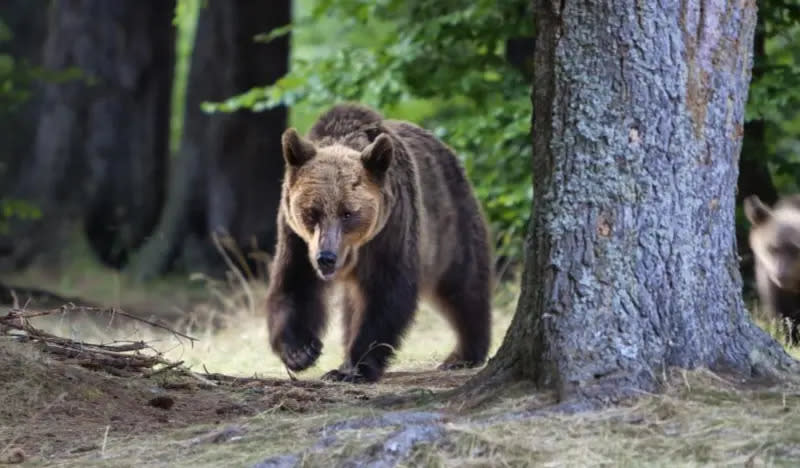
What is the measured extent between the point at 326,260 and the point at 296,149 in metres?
0.77

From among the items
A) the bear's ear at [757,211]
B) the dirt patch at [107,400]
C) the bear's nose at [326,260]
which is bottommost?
the dirt patch at [107,400]

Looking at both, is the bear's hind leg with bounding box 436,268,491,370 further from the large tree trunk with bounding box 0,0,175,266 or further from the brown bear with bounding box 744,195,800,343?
the large tree trunk with bounding box 0,0,175,266

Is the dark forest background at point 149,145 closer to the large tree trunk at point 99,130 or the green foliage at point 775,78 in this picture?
the large tree trunk at point 99,130

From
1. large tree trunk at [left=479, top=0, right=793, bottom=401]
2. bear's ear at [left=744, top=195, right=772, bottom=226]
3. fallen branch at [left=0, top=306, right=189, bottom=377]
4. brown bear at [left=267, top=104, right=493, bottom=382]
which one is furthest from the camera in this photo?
bear's ear at [left=744, top=195, right=772, bottom=226]

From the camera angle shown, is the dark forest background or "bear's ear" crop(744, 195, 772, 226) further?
the dark forest background

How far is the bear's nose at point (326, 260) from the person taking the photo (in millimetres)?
7547

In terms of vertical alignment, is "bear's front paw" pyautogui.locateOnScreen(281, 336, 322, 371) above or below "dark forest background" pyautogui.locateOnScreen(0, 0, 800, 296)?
below

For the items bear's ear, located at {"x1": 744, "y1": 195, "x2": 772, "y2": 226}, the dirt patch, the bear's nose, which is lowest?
the dirt patch

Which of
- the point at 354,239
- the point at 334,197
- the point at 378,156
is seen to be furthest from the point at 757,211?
the point at 334,197

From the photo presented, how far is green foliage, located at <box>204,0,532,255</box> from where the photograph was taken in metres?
10.6

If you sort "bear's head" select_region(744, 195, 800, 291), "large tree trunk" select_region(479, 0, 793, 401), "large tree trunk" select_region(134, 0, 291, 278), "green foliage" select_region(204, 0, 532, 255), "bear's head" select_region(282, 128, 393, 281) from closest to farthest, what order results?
1. "large tree trunk" select_region(479, 0, 793, 401)
2. "bear's head" select_region(282, 128, 393, 281)
3. "bear's head" select_region(744, 195, 800, 291)
4. "green foliage" select_region(204, 0, 532, 255)
5. "large tree trunk" select_region(134, 0, 291, 278)

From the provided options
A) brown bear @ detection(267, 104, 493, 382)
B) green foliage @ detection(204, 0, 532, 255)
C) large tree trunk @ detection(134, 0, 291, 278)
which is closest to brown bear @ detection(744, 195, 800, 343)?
green foliage @ detection(204, 0, 532, 255)

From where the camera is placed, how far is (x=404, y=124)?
943 cm

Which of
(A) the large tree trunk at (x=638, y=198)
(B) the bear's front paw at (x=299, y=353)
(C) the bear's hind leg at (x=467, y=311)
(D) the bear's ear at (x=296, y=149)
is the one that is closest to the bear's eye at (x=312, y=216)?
(D) the bear's ear at (x=296, y=149)
